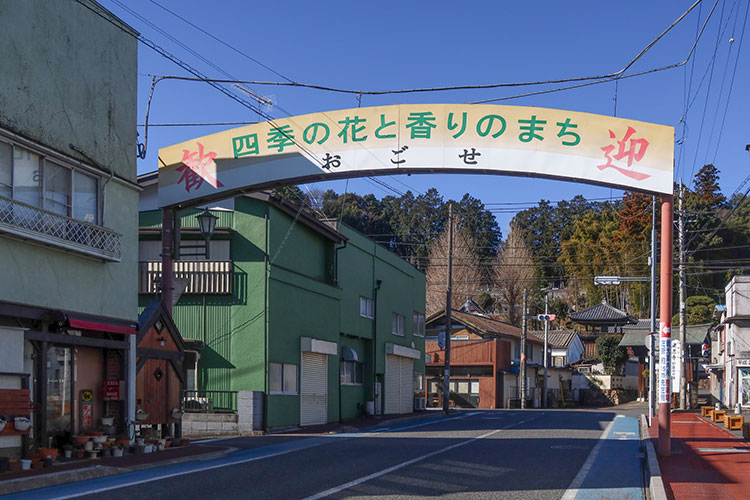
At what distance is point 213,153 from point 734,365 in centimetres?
3406

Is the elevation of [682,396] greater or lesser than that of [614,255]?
lesser

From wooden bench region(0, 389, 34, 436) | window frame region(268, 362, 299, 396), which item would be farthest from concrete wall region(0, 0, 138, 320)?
window frame region(268, 362, 299, 396)

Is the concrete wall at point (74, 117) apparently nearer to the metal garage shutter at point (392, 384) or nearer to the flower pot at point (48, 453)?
the flower pot at point (48, 453)

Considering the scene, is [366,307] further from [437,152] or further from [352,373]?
Result: [437,152]

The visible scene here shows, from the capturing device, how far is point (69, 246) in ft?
47.1

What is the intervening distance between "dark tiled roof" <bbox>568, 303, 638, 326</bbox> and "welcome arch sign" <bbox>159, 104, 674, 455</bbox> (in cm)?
5642

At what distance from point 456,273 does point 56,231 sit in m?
61.9

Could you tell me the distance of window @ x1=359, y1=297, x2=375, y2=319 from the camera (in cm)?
3472

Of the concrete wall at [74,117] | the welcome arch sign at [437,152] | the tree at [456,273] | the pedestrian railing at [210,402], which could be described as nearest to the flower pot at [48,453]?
the concrete wall at [74,117]

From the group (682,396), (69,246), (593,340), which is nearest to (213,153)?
(69,246)

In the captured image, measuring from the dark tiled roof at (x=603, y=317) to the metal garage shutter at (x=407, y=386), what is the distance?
33419 millimetres

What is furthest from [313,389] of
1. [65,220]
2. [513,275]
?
[513,275]

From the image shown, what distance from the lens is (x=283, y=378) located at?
26078 mm

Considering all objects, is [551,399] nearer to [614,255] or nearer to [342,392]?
[614,255]
